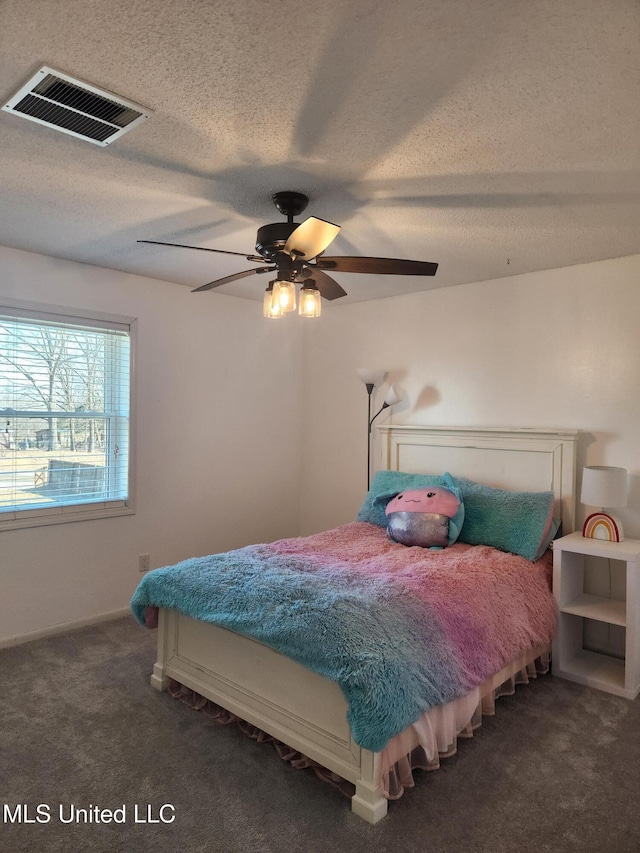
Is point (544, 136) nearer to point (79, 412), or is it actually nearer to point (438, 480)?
point (438, 480)

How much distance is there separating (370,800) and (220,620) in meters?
0.89

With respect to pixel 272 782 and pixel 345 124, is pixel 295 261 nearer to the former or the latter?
pixel 345 124

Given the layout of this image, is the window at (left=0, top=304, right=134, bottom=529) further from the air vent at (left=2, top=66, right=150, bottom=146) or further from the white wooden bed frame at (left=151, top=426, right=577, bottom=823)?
the air vent at (left=2, top=66, right=150, bottom=146)

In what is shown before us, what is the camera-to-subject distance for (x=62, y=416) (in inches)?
138

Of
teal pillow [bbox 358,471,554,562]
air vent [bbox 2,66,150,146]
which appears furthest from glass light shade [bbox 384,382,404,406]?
air vent [bbox 2,66,150,146]

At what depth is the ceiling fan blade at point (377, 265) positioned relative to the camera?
228cm

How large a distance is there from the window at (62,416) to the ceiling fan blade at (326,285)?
1.76 m

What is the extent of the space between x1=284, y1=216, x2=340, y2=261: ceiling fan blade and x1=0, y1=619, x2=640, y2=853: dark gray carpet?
6.57 feet

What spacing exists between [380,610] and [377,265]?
1408 millimetres

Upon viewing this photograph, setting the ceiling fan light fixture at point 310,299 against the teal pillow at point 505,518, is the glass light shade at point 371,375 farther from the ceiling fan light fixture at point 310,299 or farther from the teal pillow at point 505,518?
the ceiling fan light fixture at point 310,299

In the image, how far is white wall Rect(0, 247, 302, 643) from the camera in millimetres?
3410

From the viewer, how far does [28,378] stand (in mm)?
3354

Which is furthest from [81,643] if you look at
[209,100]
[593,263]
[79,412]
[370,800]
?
[593,263]

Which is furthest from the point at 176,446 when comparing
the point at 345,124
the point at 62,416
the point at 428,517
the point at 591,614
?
the point at 591,614
